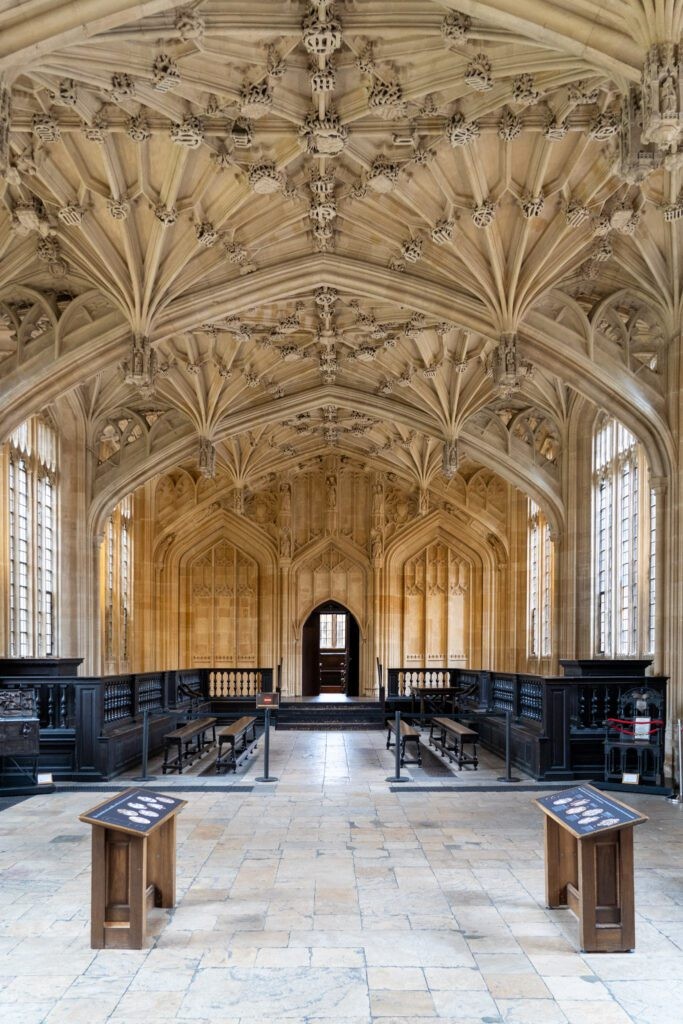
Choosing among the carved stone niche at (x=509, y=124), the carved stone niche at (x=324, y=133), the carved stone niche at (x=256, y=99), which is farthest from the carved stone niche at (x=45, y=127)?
the carved stone niche at (x=509, y=124)

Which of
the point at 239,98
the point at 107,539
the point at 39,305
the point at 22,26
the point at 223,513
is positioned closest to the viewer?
the point at 22,26

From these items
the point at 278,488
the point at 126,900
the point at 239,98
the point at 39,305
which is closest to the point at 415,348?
the point at 39,305

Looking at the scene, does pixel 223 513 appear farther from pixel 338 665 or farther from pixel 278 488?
pixel 338 665

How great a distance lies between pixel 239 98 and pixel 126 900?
7.99 meters

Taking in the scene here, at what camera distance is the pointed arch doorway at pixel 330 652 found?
29.9 m

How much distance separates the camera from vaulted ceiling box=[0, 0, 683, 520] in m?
8.89

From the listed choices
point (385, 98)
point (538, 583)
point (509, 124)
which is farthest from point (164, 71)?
point (538, 583)

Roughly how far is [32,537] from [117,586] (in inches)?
266

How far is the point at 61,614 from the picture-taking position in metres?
20.0

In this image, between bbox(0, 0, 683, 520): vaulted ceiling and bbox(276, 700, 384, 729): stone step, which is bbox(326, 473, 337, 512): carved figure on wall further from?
bbox(0, 0, 683, 520): vaulted ceiling

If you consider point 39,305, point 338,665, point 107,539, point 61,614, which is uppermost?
point 39,305

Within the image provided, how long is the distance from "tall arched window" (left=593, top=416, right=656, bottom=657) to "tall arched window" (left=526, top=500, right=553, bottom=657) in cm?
354

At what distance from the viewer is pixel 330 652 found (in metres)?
32.0

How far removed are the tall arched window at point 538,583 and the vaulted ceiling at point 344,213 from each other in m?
3.57
